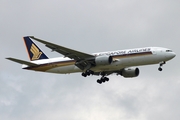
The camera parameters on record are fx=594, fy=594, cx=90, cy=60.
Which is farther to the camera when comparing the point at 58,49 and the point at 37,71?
the point at 37,71

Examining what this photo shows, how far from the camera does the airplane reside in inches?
2970

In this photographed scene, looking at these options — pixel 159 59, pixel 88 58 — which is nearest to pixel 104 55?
pixel 88 58

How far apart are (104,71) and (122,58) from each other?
6.96 m

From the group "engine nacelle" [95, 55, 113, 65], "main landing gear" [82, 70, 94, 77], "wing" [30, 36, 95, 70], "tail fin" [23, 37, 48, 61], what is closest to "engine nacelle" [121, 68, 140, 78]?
"main landing gear" [82, 70, 94, 77]

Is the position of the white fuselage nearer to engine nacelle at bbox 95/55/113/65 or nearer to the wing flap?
engine nacelle at bbox 95/55/113/65

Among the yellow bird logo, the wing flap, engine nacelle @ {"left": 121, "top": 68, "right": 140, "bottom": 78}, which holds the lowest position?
engine nacelle @ {"left": 121, "top": 68, "right": 140, "bottom": 78}

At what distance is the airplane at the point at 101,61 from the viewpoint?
75.4 meters

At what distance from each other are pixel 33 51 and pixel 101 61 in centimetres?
1444

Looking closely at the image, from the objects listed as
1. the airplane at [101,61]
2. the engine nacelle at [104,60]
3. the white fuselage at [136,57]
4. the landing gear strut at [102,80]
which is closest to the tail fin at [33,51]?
the airplane at [101,61]

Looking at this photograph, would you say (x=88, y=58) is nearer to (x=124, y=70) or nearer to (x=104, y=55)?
(x=104, y=55)

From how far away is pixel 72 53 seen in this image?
253ft

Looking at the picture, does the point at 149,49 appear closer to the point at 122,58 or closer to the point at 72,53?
the point at 122,58

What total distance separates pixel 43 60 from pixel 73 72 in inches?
222

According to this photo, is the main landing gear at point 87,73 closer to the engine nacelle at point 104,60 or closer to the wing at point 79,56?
the wing at point 79,56
